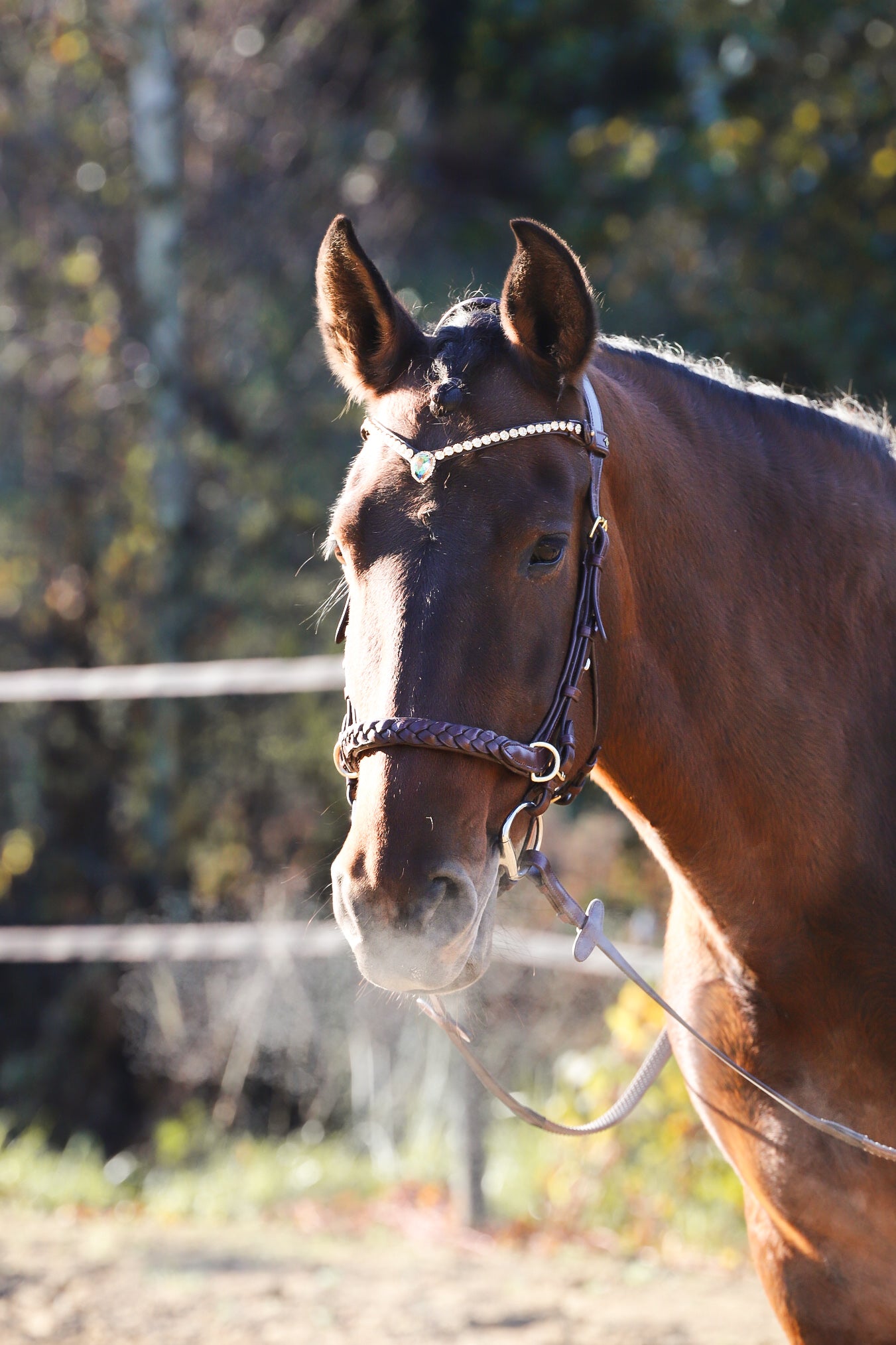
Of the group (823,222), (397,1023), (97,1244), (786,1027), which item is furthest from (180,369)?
(786,1027)

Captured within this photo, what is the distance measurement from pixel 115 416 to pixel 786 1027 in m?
7.06

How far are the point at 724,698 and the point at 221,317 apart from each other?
691 centimetres

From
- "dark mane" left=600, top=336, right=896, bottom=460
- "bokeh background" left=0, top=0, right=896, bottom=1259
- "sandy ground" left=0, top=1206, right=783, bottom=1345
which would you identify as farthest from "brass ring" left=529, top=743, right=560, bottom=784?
"bokeh background" left=0, top=0, right=896, bottom=1259

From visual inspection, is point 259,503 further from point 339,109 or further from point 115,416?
point 339,109

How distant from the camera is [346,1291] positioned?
4102 mm

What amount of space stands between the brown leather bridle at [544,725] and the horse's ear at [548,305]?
0.08 m

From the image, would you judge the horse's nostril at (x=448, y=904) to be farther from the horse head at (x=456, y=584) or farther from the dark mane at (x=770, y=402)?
the dark mane at (x=770, y=402)

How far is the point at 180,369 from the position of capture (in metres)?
7.88

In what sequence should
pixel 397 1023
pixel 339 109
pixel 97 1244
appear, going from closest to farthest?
pixel 97 1244 → pixel 397 1023 → pixel 339 109

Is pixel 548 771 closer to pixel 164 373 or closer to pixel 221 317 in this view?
pixel 164 373

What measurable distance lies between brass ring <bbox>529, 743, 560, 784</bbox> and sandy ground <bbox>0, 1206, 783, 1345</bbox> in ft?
8.76

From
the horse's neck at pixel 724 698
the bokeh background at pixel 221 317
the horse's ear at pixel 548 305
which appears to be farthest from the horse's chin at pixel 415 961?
the bokeh background at pixel 221 317

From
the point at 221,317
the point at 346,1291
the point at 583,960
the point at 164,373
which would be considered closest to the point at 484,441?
the point at 583,960

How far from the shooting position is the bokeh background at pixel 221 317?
23.6ft
